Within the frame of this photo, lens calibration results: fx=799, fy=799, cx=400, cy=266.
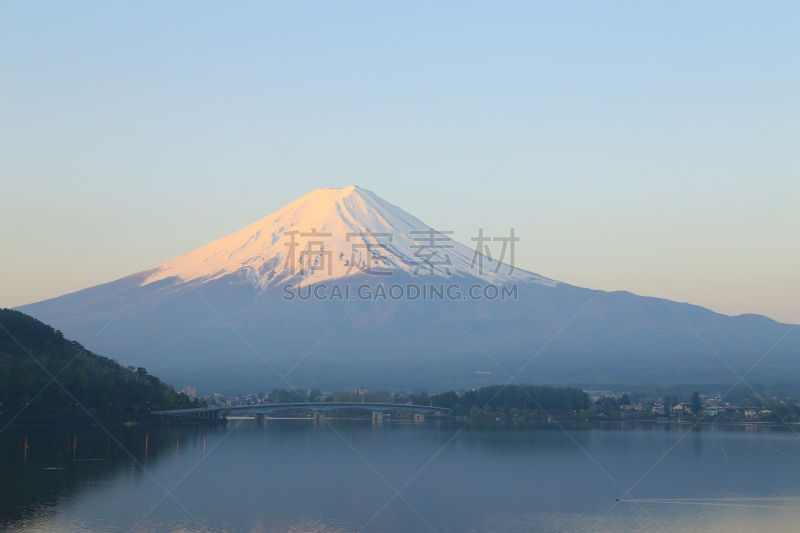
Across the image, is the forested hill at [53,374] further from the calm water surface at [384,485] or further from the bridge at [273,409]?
the calm water surface at [384,485]

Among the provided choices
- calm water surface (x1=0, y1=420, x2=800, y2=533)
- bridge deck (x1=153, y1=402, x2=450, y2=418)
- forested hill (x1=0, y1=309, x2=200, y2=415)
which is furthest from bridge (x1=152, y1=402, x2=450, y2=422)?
calm water surface (x1=0, y1=420, x2=800, y2=533)

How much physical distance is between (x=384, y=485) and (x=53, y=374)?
51076mm

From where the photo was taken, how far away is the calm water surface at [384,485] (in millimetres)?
33625

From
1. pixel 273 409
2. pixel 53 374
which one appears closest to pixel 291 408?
pixel 273 409

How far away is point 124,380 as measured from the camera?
104000mm

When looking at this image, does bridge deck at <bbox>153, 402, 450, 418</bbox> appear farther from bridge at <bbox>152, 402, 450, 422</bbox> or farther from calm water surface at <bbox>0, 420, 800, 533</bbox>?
calm water surface at <bbox>0, 420, 800, 533</bbox>

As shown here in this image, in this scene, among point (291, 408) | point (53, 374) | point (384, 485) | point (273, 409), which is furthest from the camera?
point (273, 409)

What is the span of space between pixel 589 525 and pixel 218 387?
17363 cm

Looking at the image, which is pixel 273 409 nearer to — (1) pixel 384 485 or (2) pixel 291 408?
(2) pixel 291 408

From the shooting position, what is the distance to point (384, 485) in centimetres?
4453

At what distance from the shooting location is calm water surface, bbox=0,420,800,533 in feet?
110

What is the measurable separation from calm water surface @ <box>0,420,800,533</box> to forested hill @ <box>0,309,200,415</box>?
18.9ft

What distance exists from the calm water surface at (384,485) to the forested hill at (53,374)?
5755 millimetres

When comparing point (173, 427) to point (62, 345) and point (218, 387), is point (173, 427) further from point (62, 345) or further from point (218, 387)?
point (218, 387)
